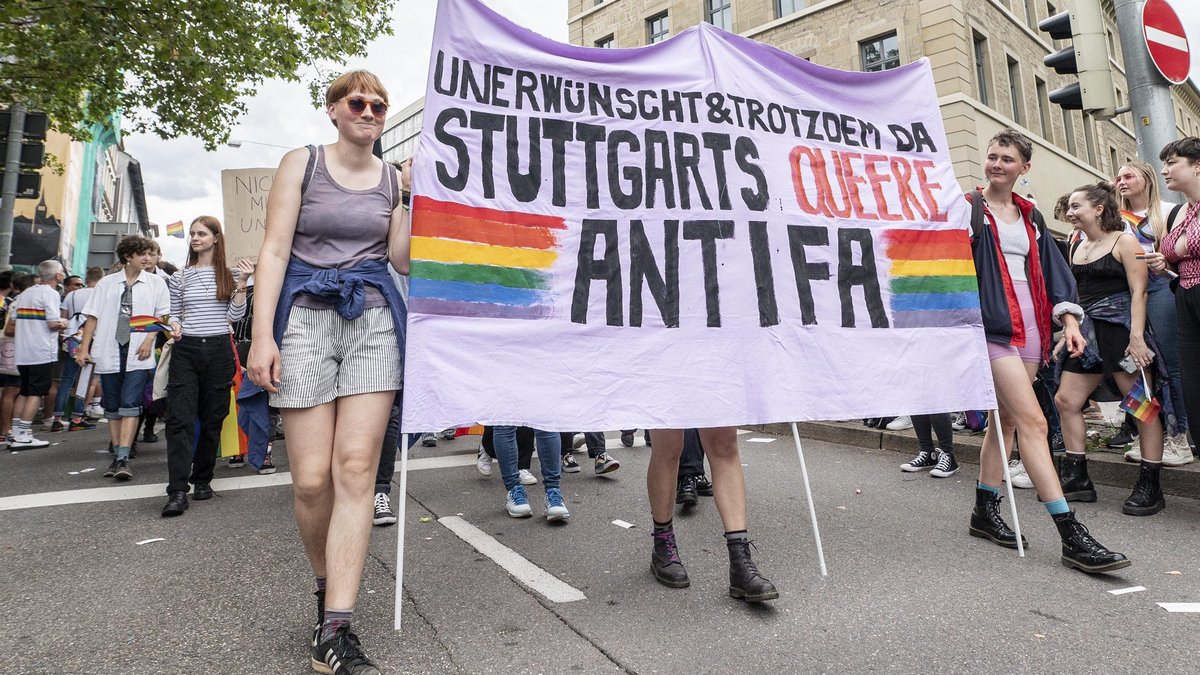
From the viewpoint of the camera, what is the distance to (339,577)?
229 cm

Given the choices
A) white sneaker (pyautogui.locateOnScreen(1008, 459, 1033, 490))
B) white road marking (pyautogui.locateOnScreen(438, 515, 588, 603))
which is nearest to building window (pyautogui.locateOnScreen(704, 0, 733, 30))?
white sneaker (pyautogui.locateOnScreen(1008, 459, 1033, 490))

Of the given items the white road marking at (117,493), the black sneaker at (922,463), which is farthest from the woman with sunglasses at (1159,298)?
the white road marking at (117,493)

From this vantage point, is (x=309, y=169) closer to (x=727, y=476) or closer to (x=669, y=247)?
(x=669, y=247)

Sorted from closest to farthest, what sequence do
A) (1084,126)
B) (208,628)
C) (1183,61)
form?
(208,628) → (1183,61) → (1084,126)

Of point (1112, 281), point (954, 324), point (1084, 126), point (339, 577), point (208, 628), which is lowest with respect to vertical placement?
point (208, 628)

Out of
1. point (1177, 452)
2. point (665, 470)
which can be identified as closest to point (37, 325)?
→ point (665, 470)

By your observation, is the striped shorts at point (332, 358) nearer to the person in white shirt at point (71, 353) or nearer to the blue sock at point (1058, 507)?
the blue sock at point (1058, 507)

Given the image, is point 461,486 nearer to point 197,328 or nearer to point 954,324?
point 197,328

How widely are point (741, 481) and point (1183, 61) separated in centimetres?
528

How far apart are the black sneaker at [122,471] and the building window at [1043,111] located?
25.5m

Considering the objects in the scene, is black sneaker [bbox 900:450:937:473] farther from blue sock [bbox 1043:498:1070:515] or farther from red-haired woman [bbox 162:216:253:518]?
red-haired woman [bbox 162:216:253:518]

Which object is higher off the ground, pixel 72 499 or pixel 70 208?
pixel 70 208

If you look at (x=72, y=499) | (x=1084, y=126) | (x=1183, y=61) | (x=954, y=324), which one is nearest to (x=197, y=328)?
(x=72, y=499)

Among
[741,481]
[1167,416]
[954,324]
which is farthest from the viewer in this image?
[1167,416]
